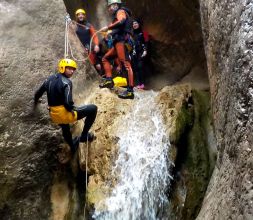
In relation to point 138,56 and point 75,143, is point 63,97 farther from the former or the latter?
point 138,56

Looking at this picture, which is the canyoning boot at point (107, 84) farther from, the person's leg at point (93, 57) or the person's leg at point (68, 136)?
the person's leg at point (93, 57)

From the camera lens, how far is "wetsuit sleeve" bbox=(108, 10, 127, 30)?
9.09 m

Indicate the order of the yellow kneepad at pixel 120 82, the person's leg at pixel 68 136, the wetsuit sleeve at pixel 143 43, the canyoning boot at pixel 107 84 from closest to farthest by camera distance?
the person's leg at pixel 68 136, the canyoning boot at pixel 107 84, the yellow kneepad at pixel 120 82, the wetsuit sleeve at pixel 143 43

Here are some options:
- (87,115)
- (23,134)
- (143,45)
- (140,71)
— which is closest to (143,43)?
(143,45)

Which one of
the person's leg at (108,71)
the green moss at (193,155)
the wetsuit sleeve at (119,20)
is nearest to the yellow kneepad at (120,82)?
the person's leg at (108,71)

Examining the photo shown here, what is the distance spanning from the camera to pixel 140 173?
7.01m

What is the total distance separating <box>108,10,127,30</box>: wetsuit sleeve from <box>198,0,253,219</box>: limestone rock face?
3.54 m

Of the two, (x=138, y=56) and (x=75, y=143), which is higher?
(x=138, y=56)

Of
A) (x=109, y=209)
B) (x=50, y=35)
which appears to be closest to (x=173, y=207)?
(x=109, y=209)

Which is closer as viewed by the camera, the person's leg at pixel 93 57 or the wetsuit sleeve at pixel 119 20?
the wetsuit sleeve at pixel 119 20

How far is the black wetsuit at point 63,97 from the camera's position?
6.81 meters

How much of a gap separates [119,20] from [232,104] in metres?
5.10

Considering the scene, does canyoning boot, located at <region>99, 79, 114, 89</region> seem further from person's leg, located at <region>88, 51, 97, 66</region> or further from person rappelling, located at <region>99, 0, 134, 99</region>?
person's leg, located at <region>88, 51, 97, 66</region>

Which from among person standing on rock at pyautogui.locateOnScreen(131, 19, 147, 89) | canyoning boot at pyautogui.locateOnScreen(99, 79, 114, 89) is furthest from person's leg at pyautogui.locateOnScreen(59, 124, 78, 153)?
person standing on rock at pyautogui.locateOnScreen(131, 19, 147, 89)
